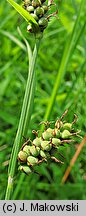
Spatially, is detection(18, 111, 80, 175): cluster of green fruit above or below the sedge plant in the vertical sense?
below

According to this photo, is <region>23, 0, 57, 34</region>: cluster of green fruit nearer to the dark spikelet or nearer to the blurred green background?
the dark spikelet

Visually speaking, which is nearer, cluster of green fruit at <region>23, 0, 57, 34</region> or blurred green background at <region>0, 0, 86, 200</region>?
cluster of green fruit at <region>23, 0, 57, 34</region>

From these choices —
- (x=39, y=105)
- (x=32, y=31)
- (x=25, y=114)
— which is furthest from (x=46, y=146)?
(x=39, y=105)

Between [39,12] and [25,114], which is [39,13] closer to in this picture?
[39,12]

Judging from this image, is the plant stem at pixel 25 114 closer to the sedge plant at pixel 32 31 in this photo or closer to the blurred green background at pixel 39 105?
the sedge plant at pixel 32 31

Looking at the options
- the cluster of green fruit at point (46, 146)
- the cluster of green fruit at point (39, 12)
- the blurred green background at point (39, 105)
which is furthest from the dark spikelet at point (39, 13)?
the blurred green background at point (39, 105)

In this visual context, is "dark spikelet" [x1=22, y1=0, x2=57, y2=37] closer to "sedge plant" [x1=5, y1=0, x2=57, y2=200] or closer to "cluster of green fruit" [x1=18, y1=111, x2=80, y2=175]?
"sedge plant" [x1=5, y1=0, x2=57, y2=200]

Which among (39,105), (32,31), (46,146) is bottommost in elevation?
(39,105)

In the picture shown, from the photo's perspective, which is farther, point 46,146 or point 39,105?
point 39,105

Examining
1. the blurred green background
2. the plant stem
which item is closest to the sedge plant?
the plant stem

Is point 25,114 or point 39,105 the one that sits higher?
point 25,114
